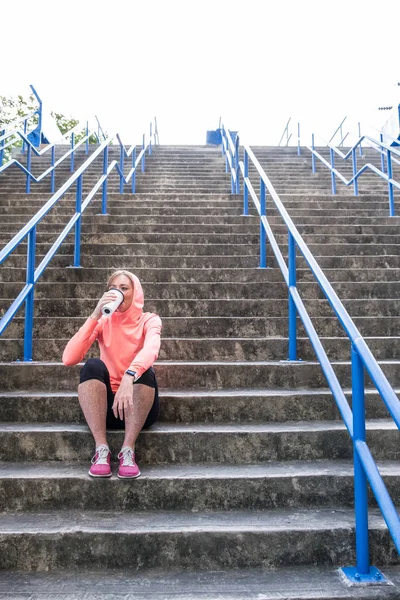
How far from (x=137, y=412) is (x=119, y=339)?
0.44 meters

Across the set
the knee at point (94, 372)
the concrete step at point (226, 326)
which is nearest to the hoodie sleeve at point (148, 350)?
the knee at point (94, 372)

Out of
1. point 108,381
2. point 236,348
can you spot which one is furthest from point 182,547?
point 236,348

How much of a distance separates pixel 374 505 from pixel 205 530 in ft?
2.60

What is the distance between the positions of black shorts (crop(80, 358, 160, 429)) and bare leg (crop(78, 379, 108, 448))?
35mm

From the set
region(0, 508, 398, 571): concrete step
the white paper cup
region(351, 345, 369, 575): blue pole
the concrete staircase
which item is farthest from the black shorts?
region(351, 345, 369, 575): blue pole

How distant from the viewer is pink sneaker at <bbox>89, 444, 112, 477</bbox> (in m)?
2.34

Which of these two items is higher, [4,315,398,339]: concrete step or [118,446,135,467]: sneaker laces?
[4,315,398,339]: concrete step

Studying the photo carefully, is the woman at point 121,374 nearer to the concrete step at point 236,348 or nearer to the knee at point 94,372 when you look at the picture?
the knee at point 94,372

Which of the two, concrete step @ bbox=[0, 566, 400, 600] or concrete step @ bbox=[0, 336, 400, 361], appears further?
concrete step @ bbox=[0, 336, 400, 361]

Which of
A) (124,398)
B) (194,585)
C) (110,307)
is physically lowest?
(194,585)

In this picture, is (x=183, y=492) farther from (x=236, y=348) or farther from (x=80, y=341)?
(x=236, y=348)

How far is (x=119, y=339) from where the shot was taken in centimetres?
274

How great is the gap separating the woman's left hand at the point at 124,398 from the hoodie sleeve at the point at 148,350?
2.7 inches

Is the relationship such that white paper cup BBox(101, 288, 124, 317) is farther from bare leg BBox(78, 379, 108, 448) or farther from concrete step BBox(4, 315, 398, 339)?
concrete step BBox(4, 315, 398, 339)
